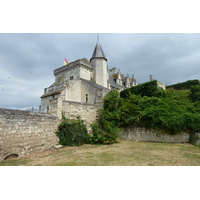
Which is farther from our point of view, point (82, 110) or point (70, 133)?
point (82, 110)

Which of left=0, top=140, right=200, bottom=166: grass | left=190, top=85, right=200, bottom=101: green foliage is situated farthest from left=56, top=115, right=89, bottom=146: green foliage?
left=190, top=85, right=200, bottom=101: green foliage

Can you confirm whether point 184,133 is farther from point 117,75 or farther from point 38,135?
point 117,75

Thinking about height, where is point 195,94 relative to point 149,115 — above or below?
above

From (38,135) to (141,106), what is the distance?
811cm

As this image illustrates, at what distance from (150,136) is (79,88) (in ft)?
41.7

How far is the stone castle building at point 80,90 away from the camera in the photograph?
9.25 m

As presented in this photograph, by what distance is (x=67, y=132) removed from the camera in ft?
27.2

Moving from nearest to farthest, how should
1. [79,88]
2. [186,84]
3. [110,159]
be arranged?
[110,159], [79,88], [186,84]

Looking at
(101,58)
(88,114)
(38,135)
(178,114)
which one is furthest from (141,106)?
(101,58)

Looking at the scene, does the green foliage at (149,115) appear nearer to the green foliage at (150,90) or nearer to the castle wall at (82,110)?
the castle wall at (82,110)

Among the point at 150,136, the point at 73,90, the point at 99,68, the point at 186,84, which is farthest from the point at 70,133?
the point at 186,84

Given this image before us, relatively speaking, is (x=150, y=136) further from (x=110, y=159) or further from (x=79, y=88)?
(x=79, y=88)

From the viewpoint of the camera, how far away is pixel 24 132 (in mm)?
6191

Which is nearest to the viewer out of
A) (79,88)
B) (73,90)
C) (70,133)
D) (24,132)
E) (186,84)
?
(24,132)
